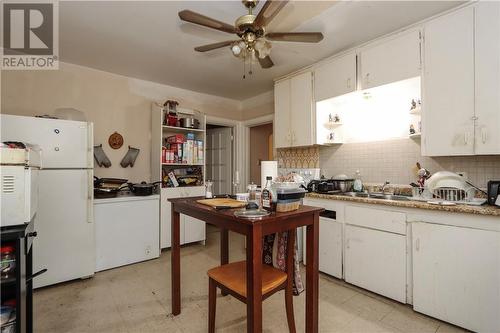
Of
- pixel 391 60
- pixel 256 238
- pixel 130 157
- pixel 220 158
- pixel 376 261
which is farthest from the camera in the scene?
pixel 220 158

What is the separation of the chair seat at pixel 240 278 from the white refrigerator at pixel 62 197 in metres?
1.72

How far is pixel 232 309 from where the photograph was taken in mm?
1955

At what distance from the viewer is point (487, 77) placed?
5.85ft

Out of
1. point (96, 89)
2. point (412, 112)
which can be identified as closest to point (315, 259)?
point (412, 112)

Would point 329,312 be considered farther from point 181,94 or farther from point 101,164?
point 181,94

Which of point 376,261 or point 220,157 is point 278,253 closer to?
point 376,261

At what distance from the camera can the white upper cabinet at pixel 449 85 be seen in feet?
6.13

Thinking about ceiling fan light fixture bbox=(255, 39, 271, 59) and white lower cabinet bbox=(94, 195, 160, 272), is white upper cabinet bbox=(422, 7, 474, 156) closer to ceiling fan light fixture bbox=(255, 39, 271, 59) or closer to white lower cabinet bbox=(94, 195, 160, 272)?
ceiling fan light fixture bbox=(255, 39, 271, 59)

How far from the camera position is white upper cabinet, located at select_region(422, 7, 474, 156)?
73.6 inches

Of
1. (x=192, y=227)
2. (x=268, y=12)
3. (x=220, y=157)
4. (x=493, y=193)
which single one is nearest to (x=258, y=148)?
(x=220, y=157)

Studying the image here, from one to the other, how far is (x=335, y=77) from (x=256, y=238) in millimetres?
2275

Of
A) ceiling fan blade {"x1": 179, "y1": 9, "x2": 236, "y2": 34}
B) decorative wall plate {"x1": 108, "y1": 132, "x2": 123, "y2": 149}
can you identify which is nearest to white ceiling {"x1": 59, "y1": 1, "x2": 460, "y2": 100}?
ceiling fan blade {"x1": 179, "y1": 9, "x2": 236, "y2": 34}

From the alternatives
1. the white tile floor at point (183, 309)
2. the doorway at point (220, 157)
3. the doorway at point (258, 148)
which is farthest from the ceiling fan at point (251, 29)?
the doorway at point (258, 148)

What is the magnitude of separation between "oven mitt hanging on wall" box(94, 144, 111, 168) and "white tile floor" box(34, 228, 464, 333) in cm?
139
